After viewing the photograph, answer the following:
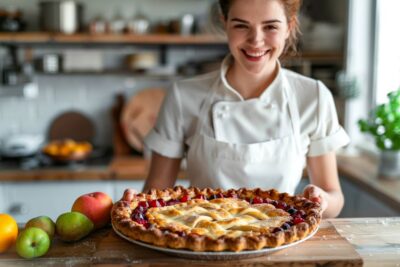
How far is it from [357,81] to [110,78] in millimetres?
1662

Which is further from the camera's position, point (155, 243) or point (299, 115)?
point (299, 115)

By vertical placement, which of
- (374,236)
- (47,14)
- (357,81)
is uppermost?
(47,14)

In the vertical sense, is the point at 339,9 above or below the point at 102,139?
above

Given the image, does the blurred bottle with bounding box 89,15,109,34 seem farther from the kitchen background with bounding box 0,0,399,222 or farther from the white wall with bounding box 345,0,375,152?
the white wall with bounding box 345,0,375,152

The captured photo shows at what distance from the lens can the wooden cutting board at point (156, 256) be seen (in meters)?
1.06

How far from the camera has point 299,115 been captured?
5.74ft

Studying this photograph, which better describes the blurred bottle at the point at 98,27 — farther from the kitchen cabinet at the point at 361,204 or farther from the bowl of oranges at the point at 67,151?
the kitchen cabinet at the point at 361,204

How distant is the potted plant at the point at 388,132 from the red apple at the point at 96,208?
164cm

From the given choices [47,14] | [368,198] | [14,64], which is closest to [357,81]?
[368,198]

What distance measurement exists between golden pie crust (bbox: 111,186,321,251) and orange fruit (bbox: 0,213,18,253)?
215mm

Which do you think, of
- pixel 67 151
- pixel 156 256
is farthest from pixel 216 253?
pixel 67 151

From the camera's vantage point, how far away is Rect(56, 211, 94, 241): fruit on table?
3.84ft

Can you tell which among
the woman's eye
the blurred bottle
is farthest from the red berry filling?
the blurred bottle

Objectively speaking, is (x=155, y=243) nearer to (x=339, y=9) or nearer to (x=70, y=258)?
(x=70, y=258)
